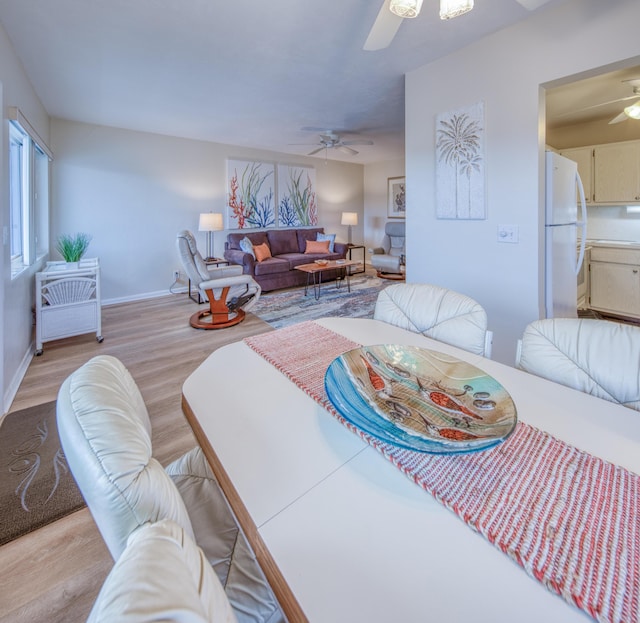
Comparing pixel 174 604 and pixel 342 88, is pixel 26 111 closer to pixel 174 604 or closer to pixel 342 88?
pixel 342 88

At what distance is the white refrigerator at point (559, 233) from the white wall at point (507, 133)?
93 mm

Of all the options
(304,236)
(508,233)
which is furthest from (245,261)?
(508,233)

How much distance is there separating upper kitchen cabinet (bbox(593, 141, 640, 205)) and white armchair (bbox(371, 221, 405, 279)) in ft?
10.3

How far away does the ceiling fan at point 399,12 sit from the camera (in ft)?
4.42

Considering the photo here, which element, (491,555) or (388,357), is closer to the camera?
(491,555)

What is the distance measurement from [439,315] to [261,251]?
4.71m

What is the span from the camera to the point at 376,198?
8172mm

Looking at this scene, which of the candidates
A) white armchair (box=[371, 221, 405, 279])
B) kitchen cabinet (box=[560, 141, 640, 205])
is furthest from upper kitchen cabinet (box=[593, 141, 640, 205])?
white armchair (box=[371, 221, 405, 279])

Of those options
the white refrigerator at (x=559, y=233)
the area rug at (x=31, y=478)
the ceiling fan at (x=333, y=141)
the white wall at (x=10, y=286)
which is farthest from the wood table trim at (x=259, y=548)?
the ceiling fan at (x=333, y=141)

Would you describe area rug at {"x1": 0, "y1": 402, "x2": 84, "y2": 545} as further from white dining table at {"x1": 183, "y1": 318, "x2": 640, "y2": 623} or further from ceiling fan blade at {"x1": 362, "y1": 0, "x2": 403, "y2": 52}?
ceiling fan blade at {"x1": 362, "y1": 0, "x2": 403, "y2": 52}

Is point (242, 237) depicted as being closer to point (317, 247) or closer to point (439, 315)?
point (317, 247)

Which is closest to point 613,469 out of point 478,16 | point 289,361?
point 289,361

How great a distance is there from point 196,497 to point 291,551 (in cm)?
54

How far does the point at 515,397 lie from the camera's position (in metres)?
1.01
